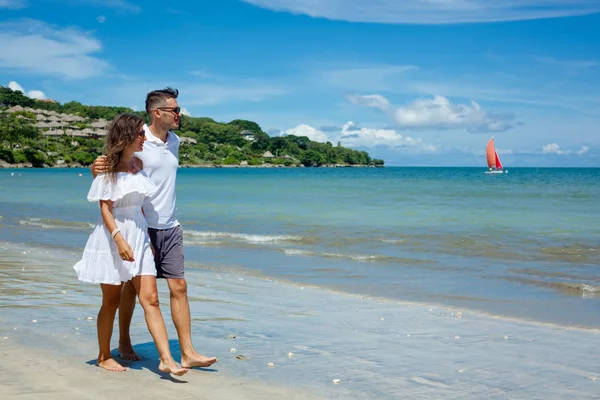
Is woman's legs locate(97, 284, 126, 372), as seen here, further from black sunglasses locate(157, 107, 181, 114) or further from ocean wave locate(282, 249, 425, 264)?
ocean wave locate(282, 249, 425, 264)

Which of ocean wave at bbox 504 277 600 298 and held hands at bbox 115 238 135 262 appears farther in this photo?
ocean wave at bbox 504 277 600 298

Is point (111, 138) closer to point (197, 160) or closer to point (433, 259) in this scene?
point (433, 259)

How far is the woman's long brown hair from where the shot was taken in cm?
473

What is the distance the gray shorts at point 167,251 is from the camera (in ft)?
16.6

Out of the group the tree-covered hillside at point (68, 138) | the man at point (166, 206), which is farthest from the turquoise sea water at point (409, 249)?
the tree-covered hillside at point (68, 138)

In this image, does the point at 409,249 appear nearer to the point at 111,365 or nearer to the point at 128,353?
the point at 128,353

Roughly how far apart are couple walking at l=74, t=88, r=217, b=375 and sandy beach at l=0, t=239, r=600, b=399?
0.40m

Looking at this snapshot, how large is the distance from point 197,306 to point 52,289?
2115mm

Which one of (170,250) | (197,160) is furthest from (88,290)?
(197,160)

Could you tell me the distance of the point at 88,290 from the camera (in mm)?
8586

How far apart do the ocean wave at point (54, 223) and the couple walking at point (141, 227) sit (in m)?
16.2

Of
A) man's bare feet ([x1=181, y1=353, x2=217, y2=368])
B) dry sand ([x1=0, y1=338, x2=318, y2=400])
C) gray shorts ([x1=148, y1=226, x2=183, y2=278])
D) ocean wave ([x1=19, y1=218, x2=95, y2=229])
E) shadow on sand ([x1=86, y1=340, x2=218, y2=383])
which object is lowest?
ocean wave ([x1=19, y1=218, x2=95, y2=229])

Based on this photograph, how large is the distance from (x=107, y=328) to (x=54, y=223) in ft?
57.8

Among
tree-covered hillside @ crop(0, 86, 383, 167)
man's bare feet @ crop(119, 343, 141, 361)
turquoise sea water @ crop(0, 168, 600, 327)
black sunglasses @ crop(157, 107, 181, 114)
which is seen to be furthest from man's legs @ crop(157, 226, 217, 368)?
tree-covered hillside @ crop(0, 86, 383, 167)
